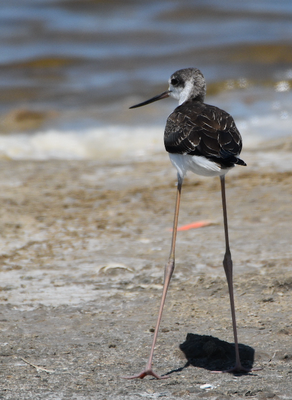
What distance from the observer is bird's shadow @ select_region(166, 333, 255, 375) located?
10.8ft

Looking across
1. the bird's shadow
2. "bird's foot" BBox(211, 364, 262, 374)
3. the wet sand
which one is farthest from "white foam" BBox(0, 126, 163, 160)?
"bird's foot" BBox(211, 364, 262, 374)

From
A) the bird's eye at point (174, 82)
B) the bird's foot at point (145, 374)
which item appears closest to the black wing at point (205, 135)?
the bird's eye at point (174, 82)

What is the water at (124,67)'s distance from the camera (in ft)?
32.6

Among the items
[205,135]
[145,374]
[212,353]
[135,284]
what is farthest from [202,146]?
[135,284]

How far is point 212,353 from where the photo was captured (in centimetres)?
336

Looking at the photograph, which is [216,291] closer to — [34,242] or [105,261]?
[105,261]

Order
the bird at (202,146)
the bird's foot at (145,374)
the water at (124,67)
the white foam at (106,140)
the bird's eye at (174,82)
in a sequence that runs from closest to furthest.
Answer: the bird's foot at (145,374) → the bird at (202,146) → the bird's eye at (174,82) → the white foam at (106,140) → the water at (124,67)

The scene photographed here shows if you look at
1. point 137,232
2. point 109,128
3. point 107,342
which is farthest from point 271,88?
point 107,342

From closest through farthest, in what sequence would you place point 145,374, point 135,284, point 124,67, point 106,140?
point 145,374 < point 135,284 < point 106,140 < point 124,67

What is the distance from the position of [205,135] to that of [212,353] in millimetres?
1176

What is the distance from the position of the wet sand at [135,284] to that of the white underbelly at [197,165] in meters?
0.91

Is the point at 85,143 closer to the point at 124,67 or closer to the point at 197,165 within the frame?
the point at 124,67

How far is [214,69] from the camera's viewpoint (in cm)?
1441

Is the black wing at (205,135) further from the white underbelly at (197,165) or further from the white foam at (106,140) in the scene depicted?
the white foam at (106,140)
